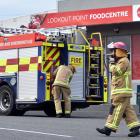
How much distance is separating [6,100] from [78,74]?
7.59ft

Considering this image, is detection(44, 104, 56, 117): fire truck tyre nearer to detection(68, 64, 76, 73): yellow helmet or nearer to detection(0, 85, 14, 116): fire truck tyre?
detection(0, 85, 14, 116): fire truck tyre

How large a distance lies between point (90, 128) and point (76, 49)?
202 inches

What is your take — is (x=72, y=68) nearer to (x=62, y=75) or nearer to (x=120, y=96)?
(x=62, y=75)

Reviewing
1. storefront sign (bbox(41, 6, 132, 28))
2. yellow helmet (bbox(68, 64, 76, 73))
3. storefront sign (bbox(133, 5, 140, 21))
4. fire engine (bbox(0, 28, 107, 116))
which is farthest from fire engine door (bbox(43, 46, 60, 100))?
storefront sign (bbox(41, 6, 132, 28))

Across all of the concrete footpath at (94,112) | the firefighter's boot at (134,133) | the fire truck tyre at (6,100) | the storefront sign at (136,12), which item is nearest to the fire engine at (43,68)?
the fire truck tyre at (6,100)

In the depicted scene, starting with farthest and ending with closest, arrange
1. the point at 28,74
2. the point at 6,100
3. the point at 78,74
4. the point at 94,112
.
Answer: the point at 94,112, the point at 6,100, the point at 78,74, the point at 28,74

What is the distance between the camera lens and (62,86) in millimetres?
16578

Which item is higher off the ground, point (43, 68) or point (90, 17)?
point (90, 17)

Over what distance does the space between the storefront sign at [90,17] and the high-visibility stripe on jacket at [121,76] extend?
14.0m

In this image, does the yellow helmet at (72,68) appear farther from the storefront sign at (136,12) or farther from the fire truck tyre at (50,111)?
the storefront sign at (136,12)

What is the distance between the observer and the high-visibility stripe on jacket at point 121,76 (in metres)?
11.1

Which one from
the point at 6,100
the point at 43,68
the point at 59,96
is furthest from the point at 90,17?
the point at 59,96

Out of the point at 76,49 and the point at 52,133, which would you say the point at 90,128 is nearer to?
the point at 52,133

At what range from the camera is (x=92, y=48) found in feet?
58.5
